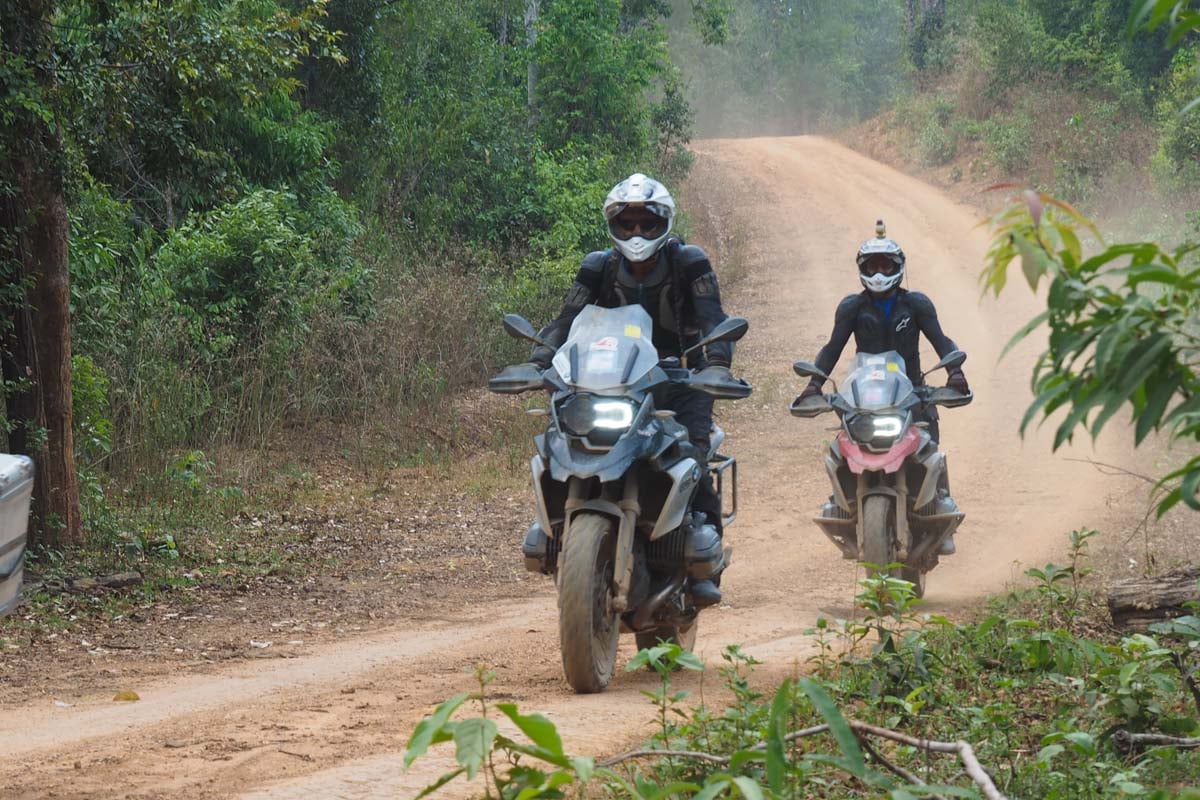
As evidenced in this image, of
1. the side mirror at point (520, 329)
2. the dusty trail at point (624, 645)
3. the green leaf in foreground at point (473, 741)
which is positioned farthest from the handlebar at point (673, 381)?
the green leaf in foreground at point (473, 741)

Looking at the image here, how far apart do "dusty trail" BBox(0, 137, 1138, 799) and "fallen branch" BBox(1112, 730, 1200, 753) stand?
1696 mm

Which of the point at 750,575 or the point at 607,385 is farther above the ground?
the point at 607,385

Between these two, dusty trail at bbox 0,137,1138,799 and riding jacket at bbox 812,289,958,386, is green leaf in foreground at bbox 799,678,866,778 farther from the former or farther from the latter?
riding jacket at bbox 812,289,958,386

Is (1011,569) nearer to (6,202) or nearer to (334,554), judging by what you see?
(334,554)

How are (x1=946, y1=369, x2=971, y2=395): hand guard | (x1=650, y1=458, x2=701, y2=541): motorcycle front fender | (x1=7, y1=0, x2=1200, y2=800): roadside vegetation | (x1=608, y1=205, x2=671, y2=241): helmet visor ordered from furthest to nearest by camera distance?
(x1=946, y1=369, x2=971, y2=395): hand guard < (x1=608, y1=205, x2=671, y2=241): helmet visor < (x1=650, y1=458, x2=701, y2=541): motorcycle front fender < (x1=7, y1=0, x2=1200, y2=800): roadside vegetation

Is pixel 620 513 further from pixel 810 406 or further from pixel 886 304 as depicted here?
pixel 886 304

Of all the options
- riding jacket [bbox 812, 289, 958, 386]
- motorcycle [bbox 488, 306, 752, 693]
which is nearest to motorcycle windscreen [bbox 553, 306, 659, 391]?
motorcycle [bbox 488, 306, 752, 693]

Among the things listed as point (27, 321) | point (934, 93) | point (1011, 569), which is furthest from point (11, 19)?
point (934, 93)

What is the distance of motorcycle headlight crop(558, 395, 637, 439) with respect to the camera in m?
5.95

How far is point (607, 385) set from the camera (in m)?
6.02

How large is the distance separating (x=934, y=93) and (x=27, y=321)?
102 feet

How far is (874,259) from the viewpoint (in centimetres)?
886

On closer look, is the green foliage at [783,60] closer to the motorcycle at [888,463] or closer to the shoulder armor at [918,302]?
the shoulder armor at [918,302]

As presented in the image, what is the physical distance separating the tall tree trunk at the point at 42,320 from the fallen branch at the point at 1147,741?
292 inches
